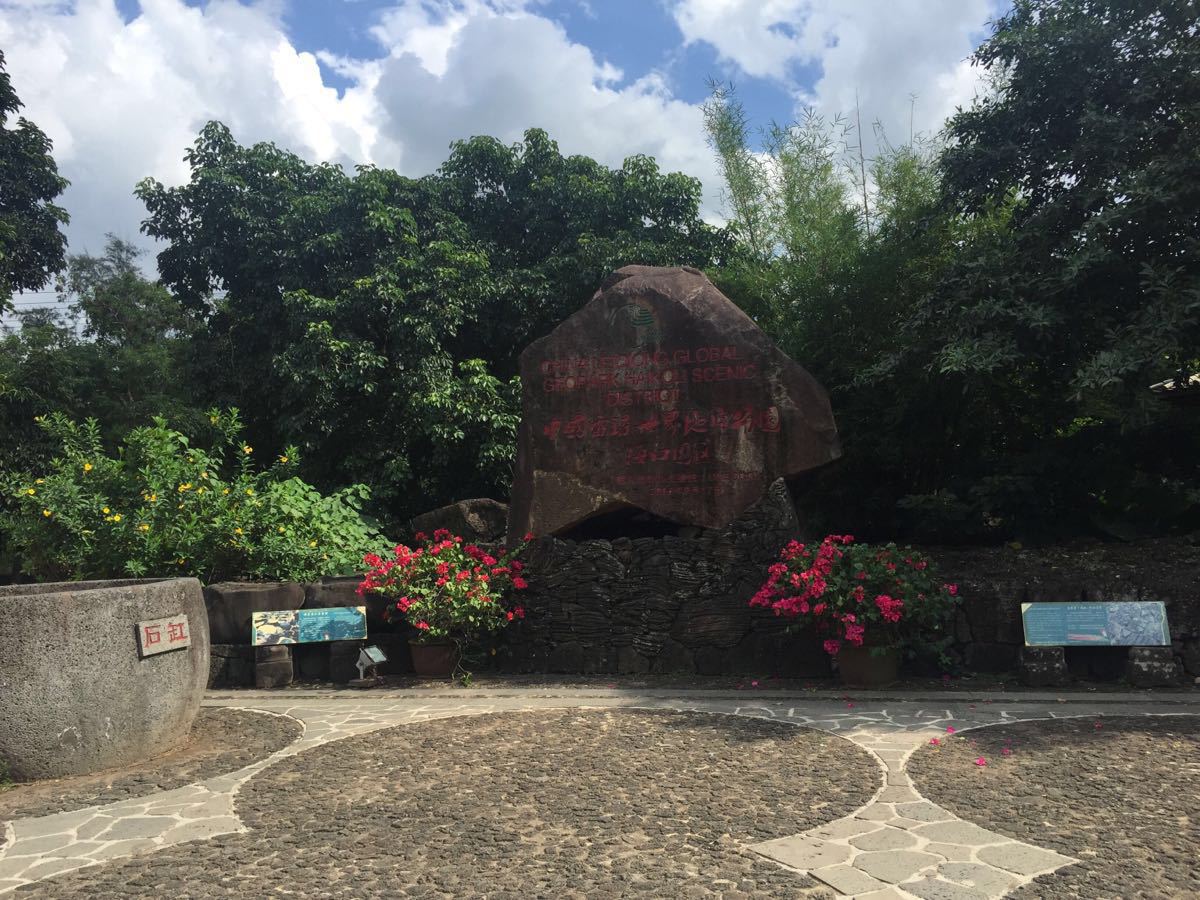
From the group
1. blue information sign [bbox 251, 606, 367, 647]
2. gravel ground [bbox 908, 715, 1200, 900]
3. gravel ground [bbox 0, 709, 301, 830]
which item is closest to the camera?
gravel ground [bbox 908, 715, 1200, 900]

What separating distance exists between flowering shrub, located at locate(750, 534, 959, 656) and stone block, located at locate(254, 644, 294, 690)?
12.1 ft

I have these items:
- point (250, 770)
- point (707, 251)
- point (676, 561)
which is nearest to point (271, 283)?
point (707, 251)

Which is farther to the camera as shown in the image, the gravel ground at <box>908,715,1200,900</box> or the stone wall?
the stone wall

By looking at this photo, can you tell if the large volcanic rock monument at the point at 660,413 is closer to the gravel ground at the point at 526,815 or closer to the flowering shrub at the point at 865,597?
the flowering shrub at the point at 865,597

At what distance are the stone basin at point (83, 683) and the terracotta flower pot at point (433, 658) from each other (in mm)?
2247

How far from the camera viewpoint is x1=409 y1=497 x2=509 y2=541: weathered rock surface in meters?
9.07

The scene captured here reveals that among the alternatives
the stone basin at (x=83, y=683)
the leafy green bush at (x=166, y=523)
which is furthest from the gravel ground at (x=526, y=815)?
the leafy green bush at (x=166, y=523)

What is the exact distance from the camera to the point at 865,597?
6.21 meters

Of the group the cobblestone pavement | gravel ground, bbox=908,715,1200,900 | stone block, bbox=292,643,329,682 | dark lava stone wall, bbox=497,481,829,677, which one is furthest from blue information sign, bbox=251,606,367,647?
gravel ground, bbox=908,715,1200,900

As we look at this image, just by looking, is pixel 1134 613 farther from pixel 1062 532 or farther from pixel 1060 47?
pixel 1060 47

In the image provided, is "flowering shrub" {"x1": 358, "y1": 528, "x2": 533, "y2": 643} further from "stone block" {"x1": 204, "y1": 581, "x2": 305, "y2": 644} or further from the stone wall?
"stone block" {"x1": 204, "y1": 581, "x2": 305, "y2": 644}

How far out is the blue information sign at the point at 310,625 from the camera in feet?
23.3

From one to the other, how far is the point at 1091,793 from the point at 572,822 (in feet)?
7.34

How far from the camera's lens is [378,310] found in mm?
11078
